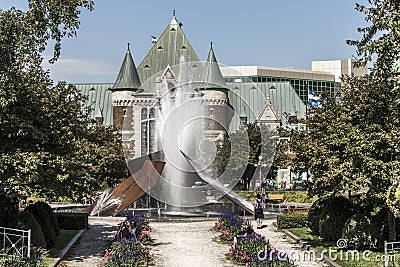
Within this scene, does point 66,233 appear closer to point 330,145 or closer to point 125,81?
point 330,145

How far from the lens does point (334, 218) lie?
2322 cm

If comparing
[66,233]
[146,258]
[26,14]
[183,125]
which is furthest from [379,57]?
[183,125]

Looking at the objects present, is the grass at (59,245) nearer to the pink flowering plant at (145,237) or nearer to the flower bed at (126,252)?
the flower bed at (126,252)

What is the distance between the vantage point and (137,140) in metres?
84.6

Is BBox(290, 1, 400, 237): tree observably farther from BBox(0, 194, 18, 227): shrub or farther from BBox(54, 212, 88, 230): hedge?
BBox(54, 212, 88, 230): hedge

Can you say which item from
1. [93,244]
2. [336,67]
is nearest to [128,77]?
[93,244]

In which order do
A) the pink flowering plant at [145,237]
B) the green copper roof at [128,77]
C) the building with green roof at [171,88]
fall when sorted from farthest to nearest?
the green copper roof at [128,77]
the building with green roof at [171,88]
the pink flowering plant at [145,237]

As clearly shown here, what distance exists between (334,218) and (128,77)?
242ft

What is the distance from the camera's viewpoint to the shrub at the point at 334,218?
75.9 feet

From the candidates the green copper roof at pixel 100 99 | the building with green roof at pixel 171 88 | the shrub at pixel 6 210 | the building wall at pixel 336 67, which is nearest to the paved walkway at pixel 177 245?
the shrub at pixel 6 210

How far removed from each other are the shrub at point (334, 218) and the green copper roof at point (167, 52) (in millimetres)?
70996

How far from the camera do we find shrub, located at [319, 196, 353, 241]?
23.1 meters

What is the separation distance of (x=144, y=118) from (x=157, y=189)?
4798cm

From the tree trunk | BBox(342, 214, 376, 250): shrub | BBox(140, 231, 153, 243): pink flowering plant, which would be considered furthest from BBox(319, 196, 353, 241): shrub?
BBox(140, 231, 153, 243): pink flowering plant
